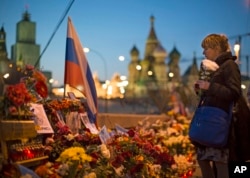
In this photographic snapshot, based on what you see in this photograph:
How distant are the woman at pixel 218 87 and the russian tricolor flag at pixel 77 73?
2960mm

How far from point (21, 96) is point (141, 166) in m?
1.75

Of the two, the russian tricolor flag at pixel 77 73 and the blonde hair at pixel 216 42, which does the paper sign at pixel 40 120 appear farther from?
the blonde hair at pixel 216 42

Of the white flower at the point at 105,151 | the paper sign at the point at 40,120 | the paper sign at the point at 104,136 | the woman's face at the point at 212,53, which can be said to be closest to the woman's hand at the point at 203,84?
the woman's face at the point at 212,53

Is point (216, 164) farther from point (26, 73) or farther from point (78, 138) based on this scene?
point (26, 73)

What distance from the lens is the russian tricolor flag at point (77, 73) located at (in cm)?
782

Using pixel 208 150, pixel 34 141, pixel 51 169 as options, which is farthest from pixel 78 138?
pixel 208 150

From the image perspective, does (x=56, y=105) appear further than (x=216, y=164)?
Yes

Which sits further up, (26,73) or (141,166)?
(26,73)

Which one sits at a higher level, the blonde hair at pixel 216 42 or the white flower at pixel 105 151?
the blonde hair at pixel 216 42

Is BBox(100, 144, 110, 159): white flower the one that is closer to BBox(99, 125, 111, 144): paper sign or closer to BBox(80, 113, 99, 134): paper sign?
BBox(99, 125, 111, 144): paper sign

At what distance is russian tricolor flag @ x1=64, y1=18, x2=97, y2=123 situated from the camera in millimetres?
7820

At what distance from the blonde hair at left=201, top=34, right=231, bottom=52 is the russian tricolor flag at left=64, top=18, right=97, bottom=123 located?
296 centimetres

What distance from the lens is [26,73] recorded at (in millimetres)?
6230

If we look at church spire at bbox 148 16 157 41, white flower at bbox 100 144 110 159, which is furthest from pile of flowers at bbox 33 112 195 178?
church spire at bbox 148 16 157 41
